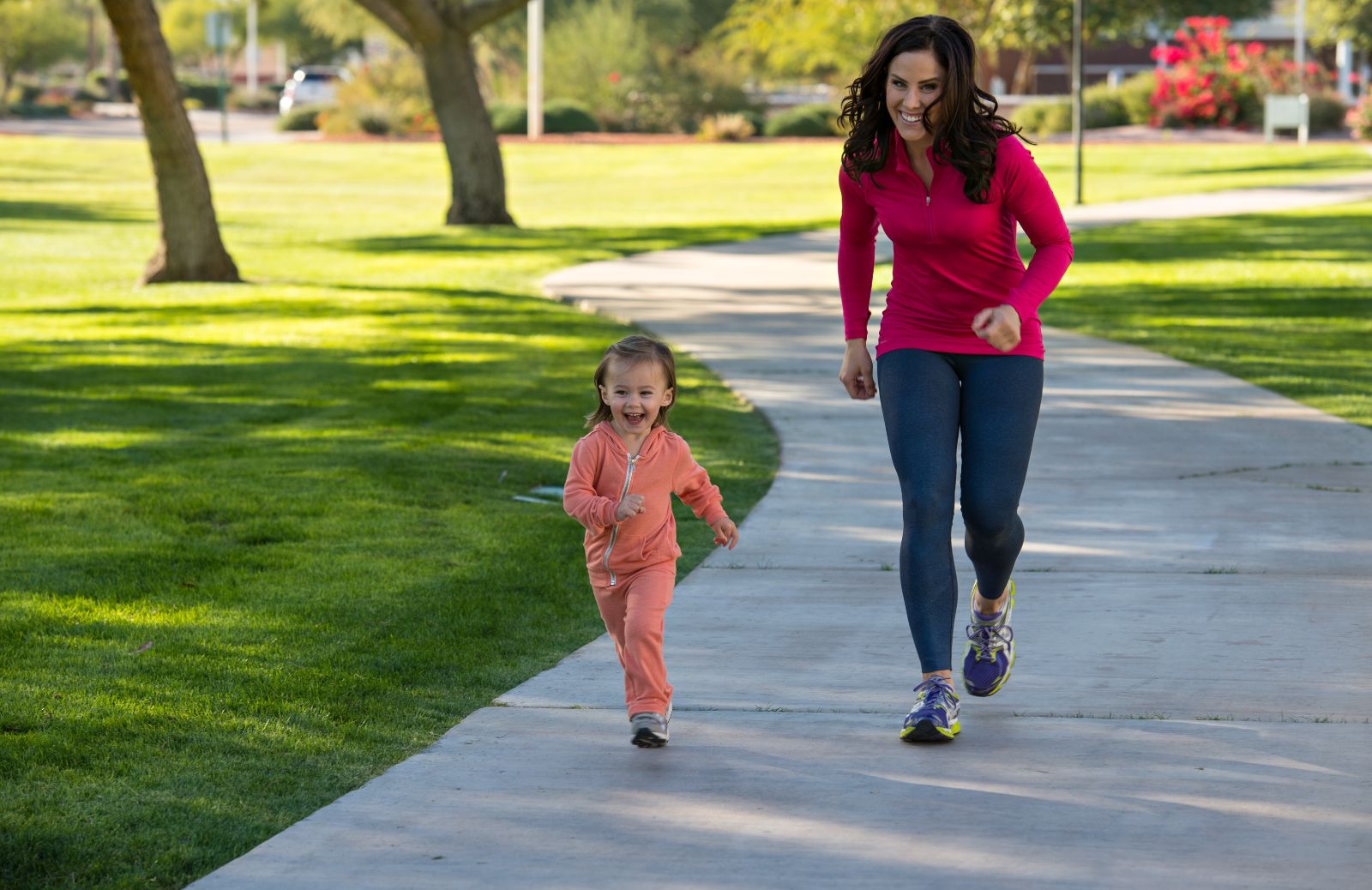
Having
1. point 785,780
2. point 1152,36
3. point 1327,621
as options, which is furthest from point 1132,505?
point 1152,36

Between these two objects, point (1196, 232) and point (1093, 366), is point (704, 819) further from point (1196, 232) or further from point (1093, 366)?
point (1196, 232)

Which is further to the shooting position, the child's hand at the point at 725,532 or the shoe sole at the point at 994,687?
the shoe sole at the point at 994,687

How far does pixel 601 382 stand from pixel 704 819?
110 cm

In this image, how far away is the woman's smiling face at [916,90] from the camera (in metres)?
4.48

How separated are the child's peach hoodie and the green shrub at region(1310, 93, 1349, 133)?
4091 cm

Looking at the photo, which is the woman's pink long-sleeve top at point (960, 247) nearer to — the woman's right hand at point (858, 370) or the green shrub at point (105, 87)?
the woman's right hand at point (858, 370)

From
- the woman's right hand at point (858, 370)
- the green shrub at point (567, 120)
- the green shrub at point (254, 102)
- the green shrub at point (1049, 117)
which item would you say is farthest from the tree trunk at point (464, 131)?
the green shrub at point (254, 102)

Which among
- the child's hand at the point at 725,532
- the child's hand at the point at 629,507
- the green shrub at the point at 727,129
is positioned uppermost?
the green shrub at the point at 727,129

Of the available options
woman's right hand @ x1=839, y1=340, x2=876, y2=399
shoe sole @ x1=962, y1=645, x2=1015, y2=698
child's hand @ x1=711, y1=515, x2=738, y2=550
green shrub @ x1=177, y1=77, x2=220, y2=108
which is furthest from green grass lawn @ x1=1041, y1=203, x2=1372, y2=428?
green shrub @ x1=177, y1=77, x2=220, y2=108

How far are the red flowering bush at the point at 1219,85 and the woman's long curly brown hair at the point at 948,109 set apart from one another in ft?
137

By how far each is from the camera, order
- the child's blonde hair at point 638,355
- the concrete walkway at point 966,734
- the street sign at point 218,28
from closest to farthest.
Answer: the concrete walkway at point 966,734 → the child's blonde hair at point 638,355 → the street sign at point 218,28

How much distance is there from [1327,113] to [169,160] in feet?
107

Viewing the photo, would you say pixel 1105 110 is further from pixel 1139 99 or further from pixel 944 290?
pixel 944 290

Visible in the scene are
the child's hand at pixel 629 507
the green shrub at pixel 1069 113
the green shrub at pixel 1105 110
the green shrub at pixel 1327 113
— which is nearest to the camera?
the child's hand at pixel 629 507
